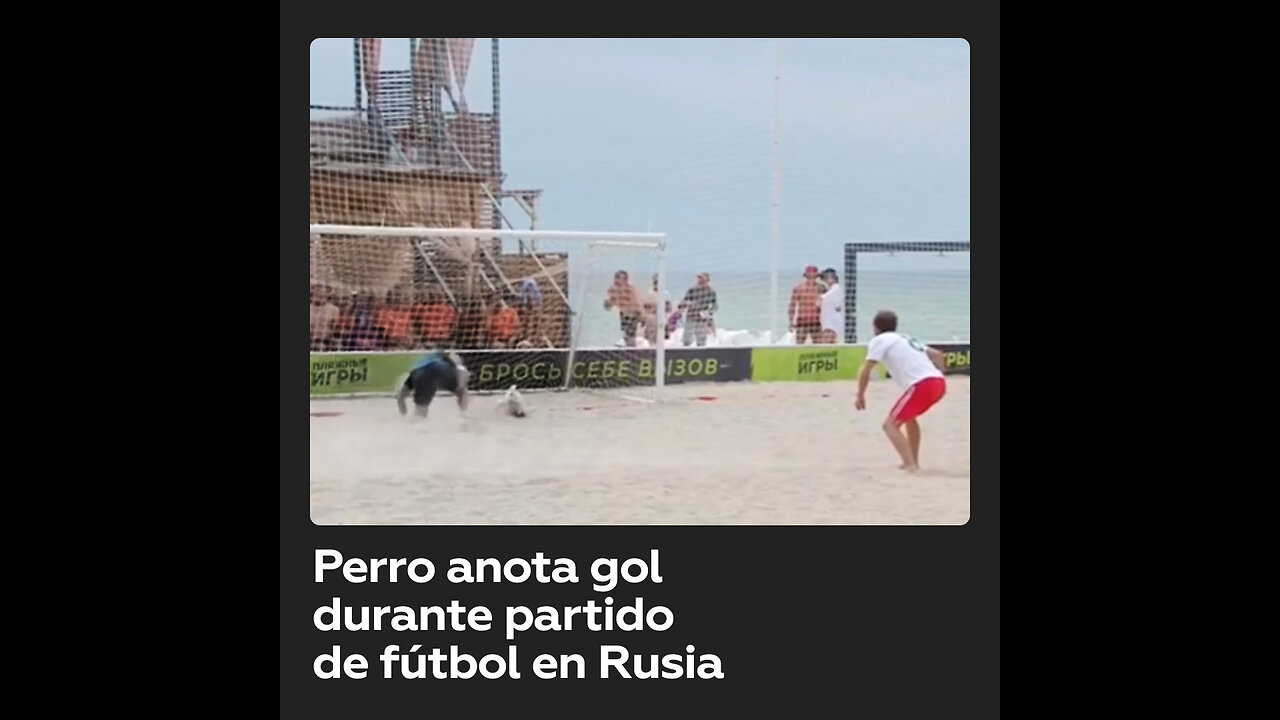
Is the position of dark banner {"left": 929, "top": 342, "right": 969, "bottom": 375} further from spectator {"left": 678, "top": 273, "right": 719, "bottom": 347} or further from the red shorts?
the red shorts

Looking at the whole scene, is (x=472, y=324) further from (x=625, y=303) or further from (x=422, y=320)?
(x=625, y=303)

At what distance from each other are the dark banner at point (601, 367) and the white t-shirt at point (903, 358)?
5.04 m

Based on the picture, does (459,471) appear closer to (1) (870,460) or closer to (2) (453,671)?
(1) (870,460)

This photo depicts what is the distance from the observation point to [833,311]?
13.1 m

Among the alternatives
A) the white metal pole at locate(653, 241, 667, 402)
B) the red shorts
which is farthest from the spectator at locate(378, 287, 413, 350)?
A: the red shorts

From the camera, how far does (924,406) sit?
6.96 m

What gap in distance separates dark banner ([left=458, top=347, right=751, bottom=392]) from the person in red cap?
1.99ft

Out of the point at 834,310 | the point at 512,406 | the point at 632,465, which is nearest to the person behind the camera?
the point at 632,465

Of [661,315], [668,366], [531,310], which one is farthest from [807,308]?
[531,310]

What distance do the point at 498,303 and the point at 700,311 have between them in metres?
2.38

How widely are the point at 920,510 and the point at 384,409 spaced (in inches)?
207

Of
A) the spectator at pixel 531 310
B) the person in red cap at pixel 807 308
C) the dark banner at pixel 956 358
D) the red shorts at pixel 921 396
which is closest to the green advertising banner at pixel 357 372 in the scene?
the spectator at pixel 531 310

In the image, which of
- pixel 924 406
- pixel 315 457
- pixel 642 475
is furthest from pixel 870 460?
pixel 315 457

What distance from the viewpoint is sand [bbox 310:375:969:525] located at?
5.80 meters
